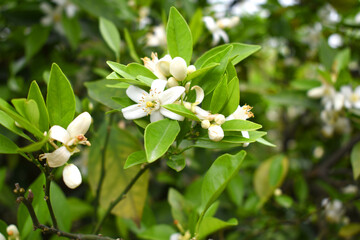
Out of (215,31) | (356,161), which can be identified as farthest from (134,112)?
(356,161)

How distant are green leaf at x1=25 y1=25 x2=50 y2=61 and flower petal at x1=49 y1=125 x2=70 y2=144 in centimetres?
100

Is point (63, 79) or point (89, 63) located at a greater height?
point (63, 79)

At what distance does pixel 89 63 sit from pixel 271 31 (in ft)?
3.46

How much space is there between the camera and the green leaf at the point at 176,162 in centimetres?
70

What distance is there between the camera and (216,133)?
2.16 feet

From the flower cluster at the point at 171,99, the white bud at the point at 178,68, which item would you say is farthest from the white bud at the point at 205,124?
the white bud at the point at 178,68

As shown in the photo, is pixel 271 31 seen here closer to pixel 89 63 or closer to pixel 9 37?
pixel 89 63

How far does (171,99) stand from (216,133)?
12cm

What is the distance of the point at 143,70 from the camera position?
0.74 metres

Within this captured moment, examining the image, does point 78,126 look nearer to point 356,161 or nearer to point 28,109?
point 28,109

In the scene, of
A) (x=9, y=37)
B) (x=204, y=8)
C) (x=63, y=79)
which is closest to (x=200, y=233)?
(x=63, y=79)

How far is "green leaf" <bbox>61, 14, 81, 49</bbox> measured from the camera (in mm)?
1550

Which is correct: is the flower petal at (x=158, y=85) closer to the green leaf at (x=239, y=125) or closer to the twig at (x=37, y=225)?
the green leaf at (x=239, y=125)

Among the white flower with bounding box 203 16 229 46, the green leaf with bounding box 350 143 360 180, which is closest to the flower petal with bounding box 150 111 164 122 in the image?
the white flower with bounding box 203 16 229 46
